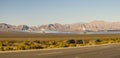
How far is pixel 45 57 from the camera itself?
19797 millimetres

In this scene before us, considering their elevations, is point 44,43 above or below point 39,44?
below

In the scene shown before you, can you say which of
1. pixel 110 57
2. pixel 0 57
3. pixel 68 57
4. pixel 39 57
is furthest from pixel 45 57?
pixel 110 57

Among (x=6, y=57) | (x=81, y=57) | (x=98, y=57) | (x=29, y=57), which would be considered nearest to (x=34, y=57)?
(x=29, y=57)

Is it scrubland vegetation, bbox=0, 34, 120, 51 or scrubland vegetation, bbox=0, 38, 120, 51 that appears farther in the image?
scrubland vegetation, bbox=0, 34, 120, 51

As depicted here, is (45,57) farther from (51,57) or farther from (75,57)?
(75,57)

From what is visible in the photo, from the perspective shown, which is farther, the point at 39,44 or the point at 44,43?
the point at 44,43

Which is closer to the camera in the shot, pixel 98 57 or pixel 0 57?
pixel 0 57

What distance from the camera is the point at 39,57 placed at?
64.8 ft

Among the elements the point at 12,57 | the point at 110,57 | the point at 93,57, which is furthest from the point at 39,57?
the point at 110,57

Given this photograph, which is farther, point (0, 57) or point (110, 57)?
point (110, 57)

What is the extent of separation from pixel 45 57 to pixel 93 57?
3497 mm

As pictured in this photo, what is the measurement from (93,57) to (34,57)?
4249 millimetres

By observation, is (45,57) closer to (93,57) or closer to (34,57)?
(34,57)

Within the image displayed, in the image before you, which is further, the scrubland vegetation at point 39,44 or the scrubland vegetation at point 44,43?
the scrubland vegetation at point 44,43
